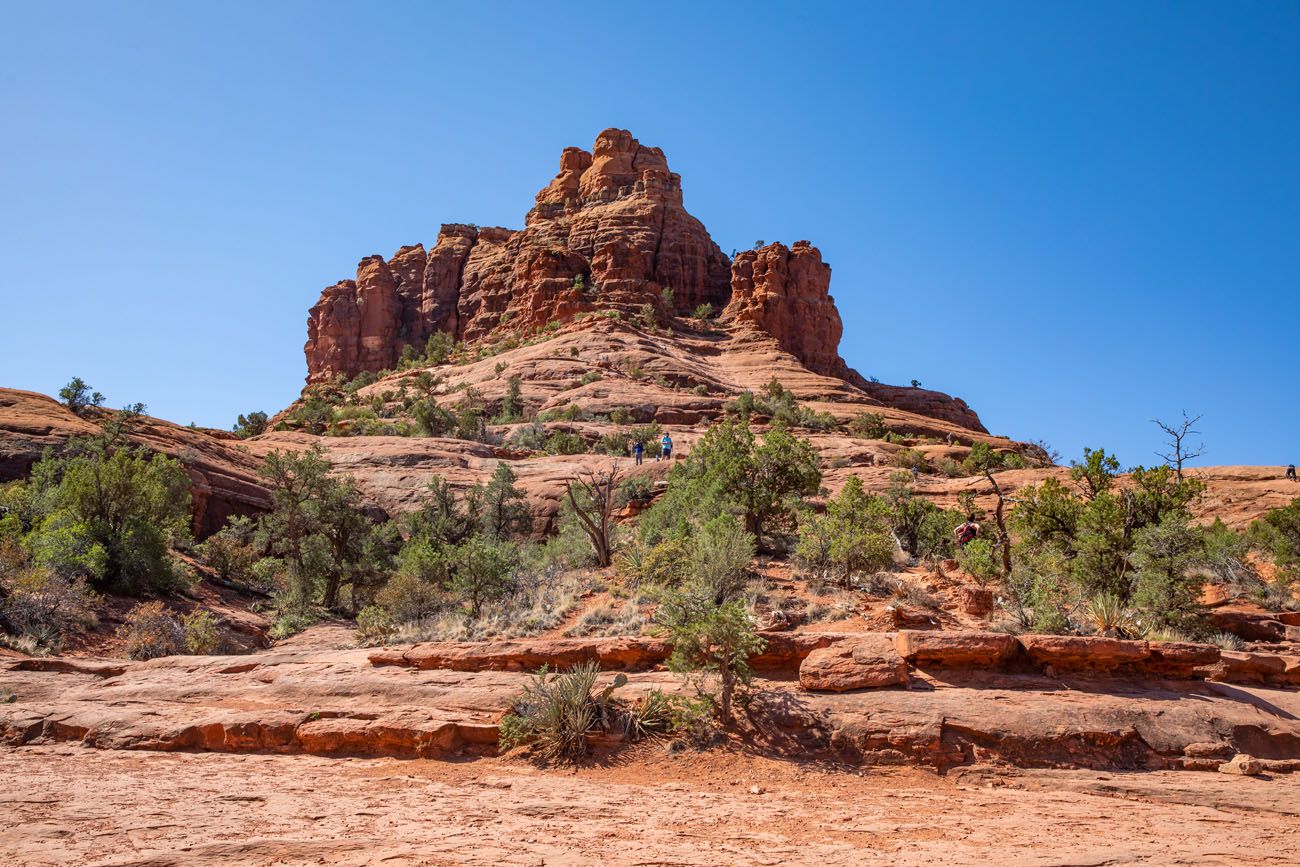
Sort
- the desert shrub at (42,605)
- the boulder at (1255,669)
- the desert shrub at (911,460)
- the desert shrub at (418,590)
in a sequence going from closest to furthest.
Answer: the boulder at (1255,669)
the desert shrub at (42,605)
the desert shrub at (418,590)
the desert shrub at (911,460)

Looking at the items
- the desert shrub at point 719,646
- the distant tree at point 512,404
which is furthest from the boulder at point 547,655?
the distant tree at point 512,404

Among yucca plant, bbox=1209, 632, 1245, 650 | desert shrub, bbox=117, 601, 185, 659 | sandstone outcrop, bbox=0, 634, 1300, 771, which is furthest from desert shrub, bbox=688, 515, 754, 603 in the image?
desert shrub, bbox=117, 601, 185, 659

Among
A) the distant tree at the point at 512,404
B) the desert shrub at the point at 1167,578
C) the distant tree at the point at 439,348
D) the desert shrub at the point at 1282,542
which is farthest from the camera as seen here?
the distant tree at the point at 439,348

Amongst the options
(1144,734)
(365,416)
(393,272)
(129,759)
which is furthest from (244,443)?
(393,272)

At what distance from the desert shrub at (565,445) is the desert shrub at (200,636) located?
20608 mm

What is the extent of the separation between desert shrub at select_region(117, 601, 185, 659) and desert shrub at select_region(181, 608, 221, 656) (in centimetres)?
20

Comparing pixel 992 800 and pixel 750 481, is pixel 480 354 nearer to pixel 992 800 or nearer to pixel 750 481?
pixel 750 481

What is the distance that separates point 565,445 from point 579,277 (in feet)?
125

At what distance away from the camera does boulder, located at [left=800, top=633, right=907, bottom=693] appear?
9.44 metres

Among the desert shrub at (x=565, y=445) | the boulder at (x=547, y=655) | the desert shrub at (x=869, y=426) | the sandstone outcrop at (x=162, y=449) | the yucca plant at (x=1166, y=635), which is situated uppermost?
the desert shrub at (x=869, y=426)

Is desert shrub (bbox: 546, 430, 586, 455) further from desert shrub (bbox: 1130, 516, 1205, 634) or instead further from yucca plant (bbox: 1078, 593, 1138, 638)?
yucca plant (bbox: 1078, 593, 1138, 638)

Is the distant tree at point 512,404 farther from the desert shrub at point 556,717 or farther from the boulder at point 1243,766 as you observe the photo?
the boulder at point 1243,766

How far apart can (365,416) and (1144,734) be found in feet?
143

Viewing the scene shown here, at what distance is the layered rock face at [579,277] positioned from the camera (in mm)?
71188
